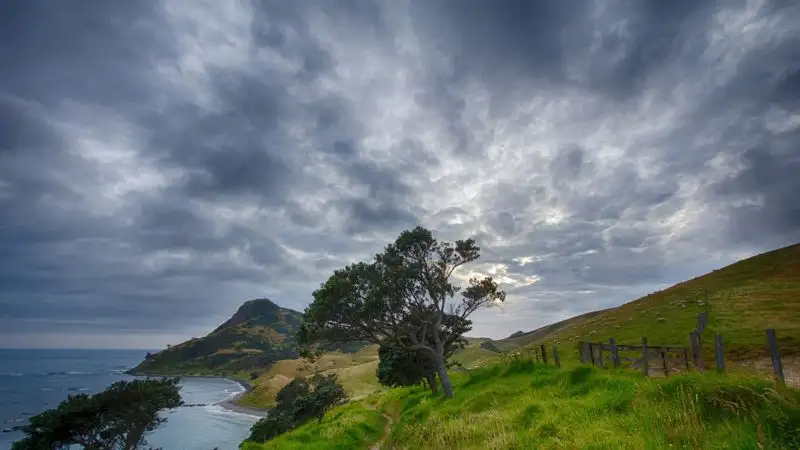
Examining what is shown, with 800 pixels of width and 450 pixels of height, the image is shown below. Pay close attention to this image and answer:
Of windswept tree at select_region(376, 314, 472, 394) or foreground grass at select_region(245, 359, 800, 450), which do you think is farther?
windswept tree at select_region(376, 314, 472, 394)

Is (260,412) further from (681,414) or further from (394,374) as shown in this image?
(681,414)

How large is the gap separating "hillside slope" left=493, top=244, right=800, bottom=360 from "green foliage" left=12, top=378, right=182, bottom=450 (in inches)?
2520

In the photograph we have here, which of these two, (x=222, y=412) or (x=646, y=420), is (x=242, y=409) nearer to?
(x=222, y=412)

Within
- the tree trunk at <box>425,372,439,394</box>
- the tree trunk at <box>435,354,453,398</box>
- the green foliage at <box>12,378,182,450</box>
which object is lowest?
the green foliage at <box>12,378,182,450</box>

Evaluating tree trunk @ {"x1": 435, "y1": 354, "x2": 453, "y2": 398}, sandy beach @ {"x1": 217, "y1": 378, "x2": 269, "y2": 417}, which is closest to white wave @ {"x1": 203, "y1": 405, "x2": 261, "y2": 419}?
sandy beach @ {"x1": 217, "y1": 378, "x2": 269, "y2": 417}

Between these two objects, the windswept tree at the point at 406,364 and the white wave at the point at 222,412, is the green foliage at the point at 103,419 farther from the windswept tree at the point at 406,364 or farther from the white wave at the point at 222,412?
the white wave at the point at 222,412

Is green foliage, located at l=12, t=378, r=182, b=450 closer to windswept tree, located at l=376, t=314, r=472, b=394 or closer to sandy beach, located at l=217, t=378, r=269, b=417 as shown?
windswept tree, located at l=376, t=314, r=472, b=394

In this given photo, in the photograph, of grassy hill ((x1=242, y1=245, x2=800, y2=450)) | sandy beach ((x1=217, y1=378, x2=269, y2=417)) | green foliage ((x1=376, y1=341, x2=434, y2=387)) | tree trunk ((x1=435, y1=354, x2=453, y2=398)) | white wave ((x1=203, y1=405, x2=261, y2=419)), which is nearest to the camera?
grassy hill ((x1=242, y1=245, x2=800, y2=450))

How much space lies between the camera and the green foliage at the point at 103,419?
164 ft

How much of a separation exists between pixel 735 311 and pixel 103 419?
90.1 m

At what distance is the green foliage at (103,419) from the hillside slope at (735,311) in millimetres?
64006

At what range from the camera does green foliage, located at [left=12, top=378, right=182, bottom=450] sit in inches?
1970

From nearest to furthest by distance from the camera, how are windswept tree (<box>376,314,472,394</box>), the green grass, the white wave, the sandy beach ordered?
the green grass < windswept tree (<box>376,314,472,394</box>) < the white wave < the sandy beach

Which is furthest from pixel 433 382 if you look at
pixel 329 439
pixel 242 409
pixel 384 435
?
pixel 242 409
